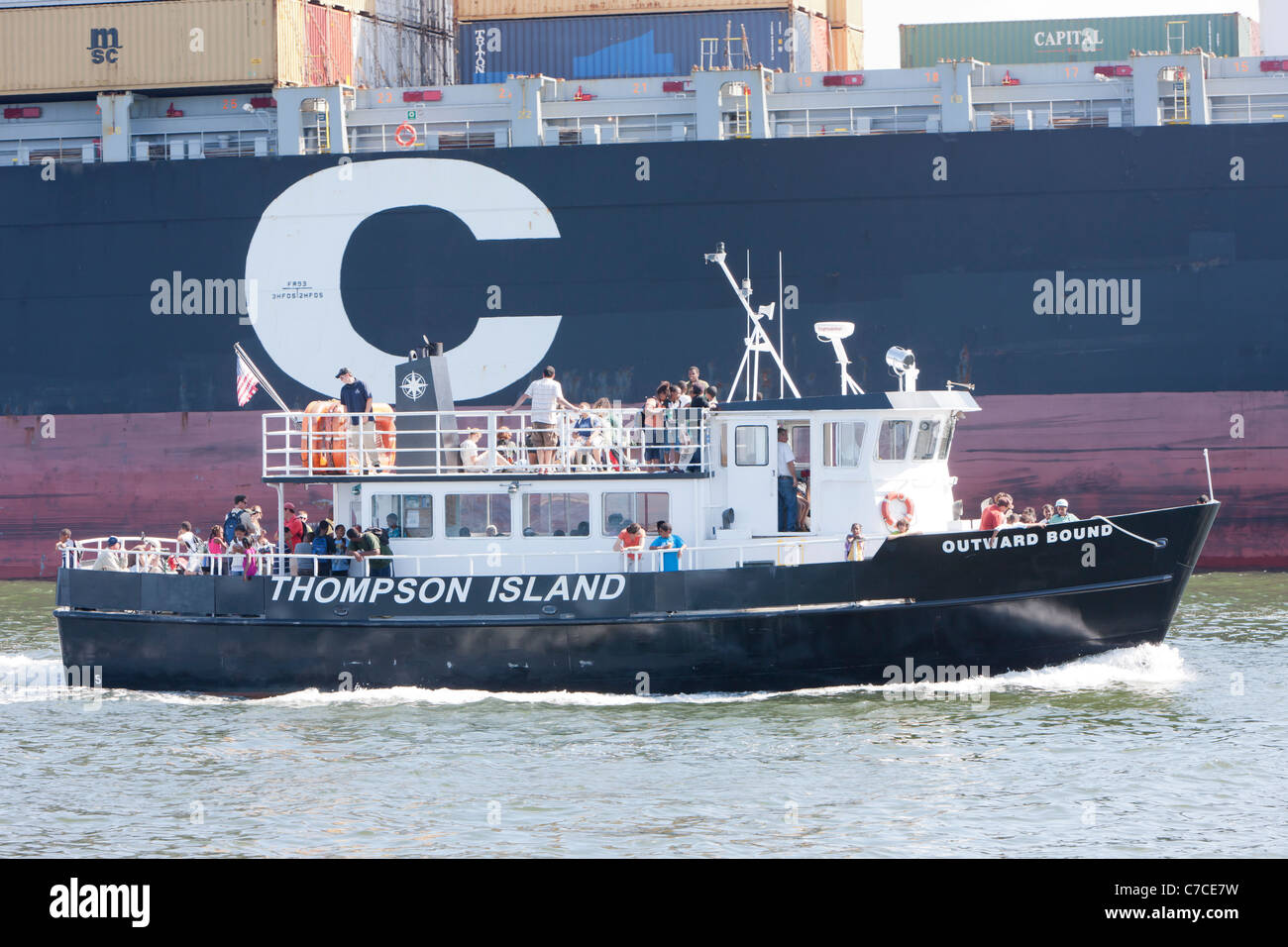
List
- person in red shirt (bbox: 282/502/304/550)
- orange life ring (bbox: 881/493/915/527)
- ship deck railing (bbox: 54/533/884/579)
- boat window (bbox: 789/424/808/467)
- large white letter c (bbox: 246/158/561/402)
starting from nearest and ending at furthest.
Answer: ship deck railing (bbox: 54/533/884/579), orange life ring (bbox: 881/493/915/527), boat window (bbox: 789/424/808/467), person in red shirt (bbox: 282/502/304/550), large white letter c (bbox: 246/158/561/402)

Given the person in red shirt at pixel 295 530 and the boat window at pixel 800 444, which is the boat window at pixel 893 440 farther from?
the person in red shirt at pixel 295 530

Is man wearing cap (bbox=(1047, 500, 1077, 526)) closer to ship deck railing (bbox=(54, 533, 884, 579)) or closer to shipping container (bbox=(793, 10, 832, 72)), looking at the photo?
ship deck railing (bbox=(54, 533, 884, 579))

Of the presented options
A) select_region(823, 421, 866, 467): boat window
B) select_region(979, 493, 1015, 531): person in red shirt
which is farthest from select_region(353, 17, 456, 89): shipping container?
select_region(979, 493, 1015, 531): person in red shirt

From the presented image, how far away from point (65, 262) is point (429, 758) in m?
21.6

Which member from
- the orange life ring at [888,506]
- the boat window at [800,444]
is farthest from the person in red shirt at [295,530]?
the orange life ring at [888,506]

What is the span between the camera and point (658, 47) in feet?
114

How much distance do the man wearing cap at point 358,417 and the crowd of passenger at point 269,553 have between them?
2.91 ft

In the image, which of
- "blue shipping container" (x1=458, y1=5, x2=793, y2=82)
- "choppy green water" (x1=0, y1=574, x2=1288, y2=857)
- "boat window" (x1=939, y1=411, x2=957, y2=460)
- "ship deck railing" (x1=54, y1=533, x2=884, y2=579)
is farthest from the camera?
"blue shipping container" (x1=458, y1=5, x2=793, y2=82)

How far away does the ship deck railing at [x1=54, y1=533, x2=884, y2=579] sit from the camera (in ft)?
57.9

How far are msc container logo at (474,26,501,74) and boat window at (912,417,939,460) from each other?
2136cm

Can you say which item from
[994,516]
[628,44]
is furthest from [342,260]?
[994,516]

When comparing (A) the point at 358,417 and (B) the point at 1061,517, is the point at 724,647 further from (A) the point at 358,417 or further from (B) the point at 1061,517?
(A) the point at 358,417

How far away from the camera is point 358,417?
18.8 meters
